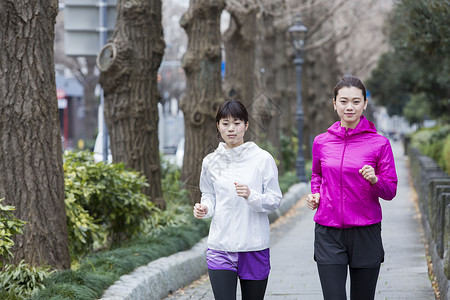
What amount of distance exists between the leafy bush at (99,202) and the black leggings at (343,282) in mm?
3619

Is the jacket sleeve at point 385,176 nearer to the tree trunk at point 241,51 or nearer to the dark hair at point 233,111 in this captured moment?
the dark hair at point 233,111

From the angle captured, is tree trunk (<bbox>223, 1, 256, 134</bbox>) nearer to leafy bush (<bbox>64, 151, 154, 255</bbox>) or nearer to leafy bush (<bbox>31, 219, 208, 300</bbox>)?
leafy bush (<bbox>31, 219, 208, 300</bbox>)

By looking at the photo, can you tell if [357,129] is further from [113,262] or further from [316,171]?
[113,262]

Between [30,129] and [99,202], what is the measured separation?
2.19 m

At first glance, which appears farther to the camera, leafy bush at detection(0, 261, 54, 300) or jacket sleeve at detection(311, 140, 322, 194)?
leafy bush at detection(0, 261, 54, 300)

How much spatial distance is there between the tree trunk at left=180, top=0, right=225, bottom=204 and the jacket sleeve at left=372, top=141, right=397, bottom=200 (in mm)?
8063

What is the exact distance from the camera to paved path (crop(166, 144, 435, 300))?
7719 mm

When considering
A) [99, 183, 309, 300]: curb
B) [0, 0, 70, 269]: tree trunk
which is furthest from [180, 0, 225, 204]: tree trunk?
[0, 0, 70, 269]: tree trunk

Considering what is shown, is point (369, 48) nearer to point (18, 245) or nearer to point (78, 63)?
A: point (78, 63)

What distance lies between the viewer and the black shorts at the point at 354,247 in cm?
463

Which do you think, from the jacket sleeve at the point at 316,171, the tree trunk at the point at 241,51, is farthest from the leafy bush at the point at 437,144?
the jacket sleeve at the point at 316,171

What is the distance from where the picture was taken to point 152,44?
10234 millimetres

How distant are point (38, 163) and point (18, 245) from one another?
72 centimetres

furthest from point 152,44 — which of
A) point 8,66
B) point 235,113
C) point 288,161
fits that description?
point 288,161
